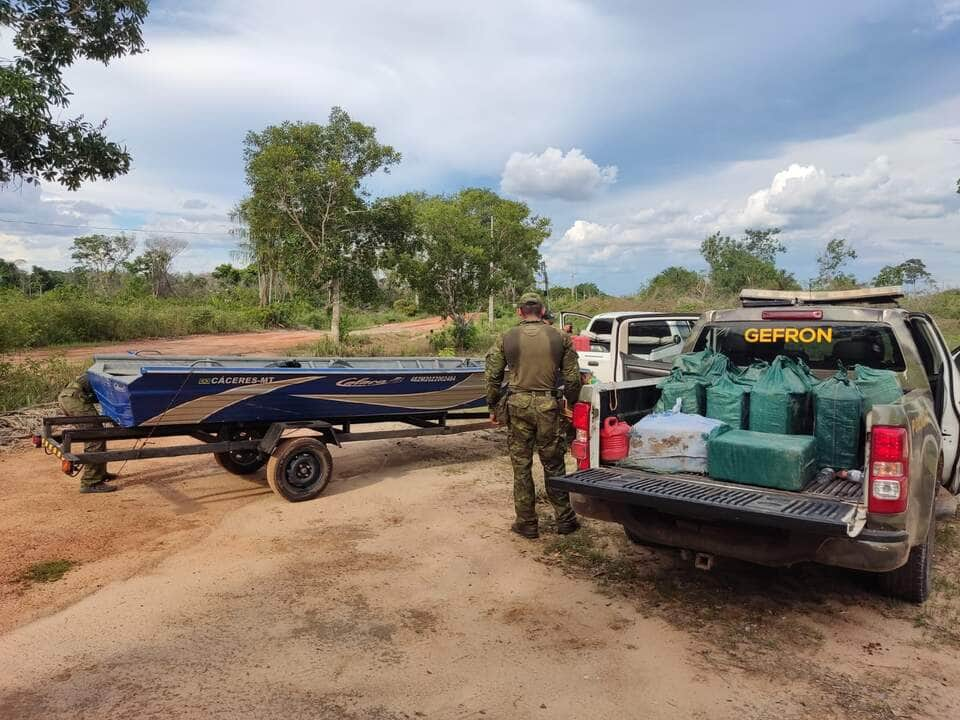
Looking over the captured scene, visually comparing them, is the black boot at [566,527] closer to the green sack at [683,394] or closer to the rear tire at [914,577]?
the green sack at [683,394]

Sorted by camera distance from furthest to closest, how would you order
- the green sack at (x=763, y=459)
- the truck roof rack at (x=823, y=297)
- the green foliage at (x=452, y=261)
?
the green foliage at (x=452, y=261) → the truck roof rack at (x=823, y=297) → the green sack at (x=763, y=459)

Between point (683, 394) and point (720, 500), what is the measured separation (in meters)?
1.09

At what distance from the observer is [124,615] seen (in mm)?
3559

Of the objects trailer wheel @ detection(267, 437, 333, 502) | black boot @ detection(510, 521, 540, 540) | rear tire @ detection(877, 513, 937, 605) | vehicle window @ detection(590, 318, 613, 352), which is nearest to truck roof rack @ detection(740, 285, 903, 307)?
rear tire @ detection(877, 513, 937, 605)

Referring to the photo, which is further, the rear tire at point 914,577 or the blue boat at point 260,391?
the blue boat at point 260,391

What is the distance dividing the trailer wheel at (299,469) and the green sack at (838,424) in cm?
404

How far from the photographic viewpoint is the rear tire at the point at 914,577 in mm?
3512

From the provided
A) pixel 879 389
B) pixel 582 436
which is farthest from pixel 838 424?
pixel 582 436

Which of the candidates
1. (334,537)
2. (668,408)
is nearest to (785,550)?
(668,408)

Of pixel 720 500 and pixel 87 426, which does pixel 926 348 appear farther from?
pixel 87 426

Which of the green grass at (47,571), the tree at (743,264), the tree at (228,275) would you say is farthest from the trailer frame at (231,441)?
the tree at (228,275)

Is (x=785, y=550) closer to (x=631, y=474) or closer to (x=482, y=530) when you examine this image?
(x=631, y=474)

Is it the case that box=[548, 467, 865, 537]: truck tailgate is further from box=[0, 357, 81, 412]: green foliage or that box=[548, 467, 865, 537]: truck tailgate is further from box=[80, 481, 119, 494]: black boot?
box=[0, 357, 81, 412]: green foliage

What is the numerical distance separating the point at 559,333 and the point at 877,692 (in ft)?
9.20
